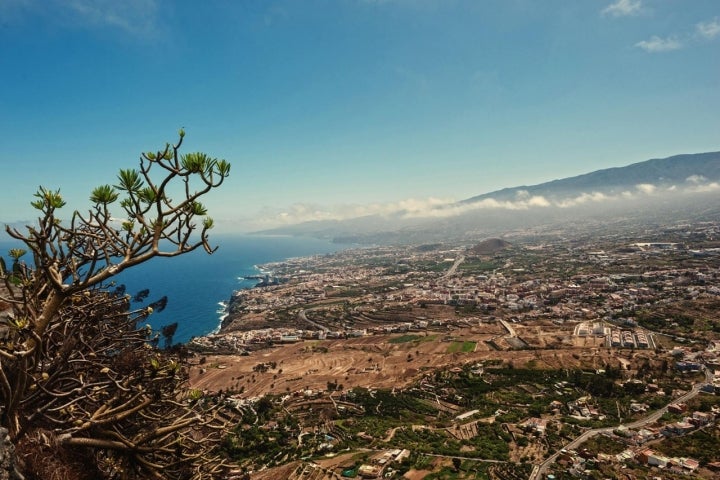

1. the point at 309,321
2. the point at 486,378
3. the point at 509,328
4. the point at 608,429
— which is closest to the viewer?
the point at 608,429

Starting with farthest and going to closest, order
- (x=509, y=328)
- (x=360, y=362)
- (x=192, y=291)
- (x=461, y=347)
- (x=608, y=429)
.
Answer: (x=192, y=291) → (x=509, y=328) → (x=461, y=347) → (x=360, y=362) → (x=608, y=429)

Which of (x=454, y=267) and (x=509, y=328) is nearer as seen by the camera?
(x=509, y=328)

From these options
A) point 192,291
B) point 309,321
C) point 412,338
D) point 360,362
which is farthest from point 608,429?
point 192,291

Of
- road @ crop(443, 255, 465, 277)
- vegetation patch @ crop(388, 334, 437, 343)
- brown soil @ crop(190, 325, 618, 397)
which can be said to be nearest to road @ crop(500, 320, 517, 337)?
brown soil @ crop(190, 325, 618, 397)

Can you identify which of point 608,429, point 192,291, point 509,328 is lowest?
point 509,328

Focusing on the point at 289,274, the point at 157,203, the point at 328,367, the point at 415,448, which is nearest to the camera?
the point at 157,203

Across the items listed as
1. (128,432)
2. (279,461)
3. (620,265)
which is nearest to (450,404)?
(279,461)

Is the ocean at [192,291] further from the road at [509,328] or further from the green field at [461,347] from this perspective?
the road at [509,328]

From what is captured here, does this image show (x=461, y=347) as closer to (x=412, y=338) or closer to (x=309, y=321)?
(x=412, y=338)

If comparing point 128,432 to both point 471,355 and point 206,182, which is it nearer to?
point 206,182
